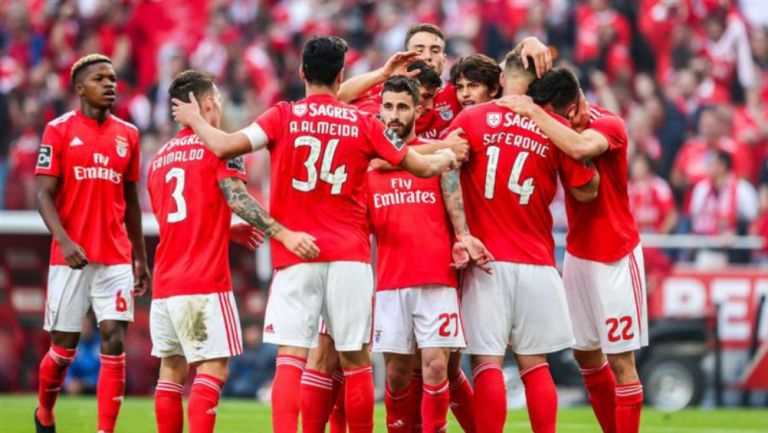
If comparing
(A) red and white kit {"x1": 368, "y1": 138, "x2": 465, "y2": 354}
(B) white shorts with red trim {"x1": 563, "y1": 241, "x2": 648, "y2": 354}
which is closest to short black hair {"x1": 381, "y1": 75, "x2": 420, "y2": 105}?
(A) red and white kit {"x1": 368, "y1": 138, "x2": 465, "y2": 354}

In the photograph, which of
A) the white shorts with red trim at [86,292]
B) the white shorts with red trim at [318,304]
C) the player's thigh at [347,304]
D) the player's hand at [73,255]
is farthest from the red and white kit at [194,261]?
the white shorts with red trim at [86,292]

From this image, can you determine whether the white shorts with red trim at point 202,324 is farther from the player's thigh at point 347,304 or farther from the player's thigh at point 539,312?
the player's thigh at point 539,312

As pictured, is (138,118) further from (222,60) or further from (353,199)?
(353,199)

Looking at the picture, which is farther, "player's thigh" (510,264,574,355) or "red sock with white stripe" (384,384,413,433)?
"red sock with white stripe" (384,384,413,433)

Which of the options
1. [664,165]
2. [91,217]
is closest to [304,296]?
[91,217]

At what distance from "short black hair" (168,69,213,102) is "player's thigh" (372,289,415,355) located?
1758mm

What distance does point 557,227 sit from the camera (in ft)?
53.0

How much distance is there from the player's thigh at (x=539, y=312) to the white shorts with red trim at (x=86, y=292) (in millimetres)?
2931

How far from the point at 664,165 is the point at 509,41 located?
3.45m

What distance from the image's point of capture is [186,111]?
8.26m

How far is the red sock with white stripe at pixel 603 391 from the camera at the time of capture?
918cm

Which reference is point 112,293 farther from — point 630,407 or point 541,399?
point 630,407

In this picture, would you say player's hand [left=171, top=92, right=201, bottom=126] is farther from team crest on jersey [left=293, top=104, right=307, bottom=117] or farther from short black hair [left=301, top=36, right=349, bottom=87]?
short black hair [left=301, top=36, right=349, bottom=87]

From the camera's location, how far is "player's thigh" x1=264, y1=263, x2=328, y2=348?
26.7ft
